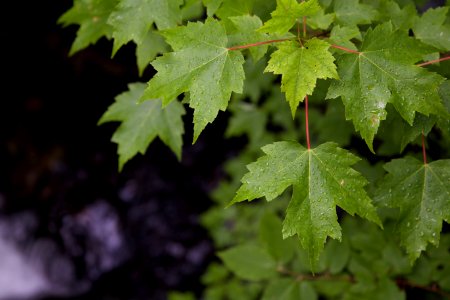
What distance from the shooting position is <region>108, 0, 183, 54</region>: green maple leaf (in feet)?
5.82

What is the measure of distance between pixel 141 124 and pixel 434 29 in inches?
54.6

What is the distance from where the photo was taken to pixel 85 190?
5.13m

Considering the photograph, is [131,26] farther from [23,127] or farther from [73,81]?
[23,127]

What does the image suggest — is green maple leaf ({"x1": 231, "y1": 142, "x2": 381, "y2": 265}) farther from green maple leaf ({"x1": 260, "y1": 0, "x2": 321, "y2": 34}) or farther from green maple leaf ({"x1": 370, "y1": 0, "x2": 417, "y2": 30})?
green maple leaf ({"x1": 370, "y1": 0, "x2": 417, "y2": 30})

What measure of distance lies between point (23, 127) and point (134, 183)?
1423mm

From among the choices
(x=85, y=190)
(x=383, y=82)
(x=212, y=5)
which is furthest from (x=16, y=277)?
(x=383, y=82)

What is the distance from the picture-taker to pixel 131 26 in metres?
1.81

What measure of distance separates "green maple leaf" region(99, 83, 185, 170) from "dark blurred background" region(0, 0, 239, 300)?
96.4 inches

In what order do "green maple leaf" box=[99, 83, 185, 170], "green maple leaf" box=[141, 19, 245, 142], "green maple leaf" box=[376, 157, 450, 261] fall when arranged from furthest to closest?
"green maple leaf" box=[99, 83, 185, 170]
"green maple leaf" box=[376, 157, 450, 261]
"green maple leaf" box=[141, 19, 245, 142]

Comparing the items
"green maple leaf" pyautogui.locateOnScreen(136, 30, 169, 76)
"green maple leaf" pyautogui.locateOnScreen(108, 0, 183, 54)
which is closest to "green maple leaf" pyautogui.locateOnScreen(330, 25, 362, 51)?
"green maple leaf" pyautogui.locateOnScreen(108, 0, 183, 54)

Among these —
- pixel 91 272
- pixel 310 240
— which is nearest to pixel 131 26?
pixel 310 240

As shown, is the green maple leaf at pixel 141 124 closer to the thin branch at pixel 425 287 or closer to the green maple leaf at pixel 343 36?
the green maple leaf at pixel 343 36

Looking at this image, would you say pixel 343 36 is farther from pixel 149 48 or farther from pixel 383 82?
pixel 149 48

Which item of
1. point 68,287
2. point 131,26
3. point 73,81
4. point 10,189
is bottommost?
point 68,287
